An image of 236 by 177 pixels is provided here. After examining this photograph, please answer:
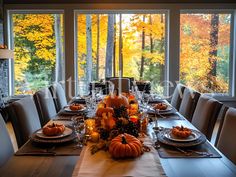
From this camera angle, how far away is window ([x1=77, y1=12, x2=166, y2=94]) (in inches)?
219

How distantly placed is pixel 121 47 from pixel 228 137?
13.2ft

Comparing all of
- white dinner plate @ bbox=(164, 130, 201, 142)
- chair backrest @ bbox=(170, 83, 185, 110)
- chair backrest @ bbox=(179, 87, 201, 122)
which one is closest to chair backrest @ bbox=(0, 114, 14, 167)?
white dinner plate @ bbox=(164, 130, 201, 142)

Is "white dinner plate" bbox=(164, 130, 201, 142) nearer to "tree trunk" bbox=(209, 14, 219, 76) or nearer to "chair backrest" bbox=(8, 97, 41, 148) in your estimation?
"chair backrest" bbox=(8, 97, 41, 148)

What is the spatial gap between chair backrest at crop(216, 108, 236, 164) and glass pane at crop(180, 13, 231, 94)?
12.6 feet

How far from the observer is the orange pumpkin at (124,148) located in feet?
4.60

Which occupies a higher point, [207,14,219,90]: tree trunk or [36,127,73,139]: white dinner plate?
[207,14,219,90]: tree trunk

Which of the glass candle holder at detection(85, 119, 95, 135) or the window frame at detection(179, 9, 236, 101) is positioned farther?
the window frame at detection(179, 9, 236, 101)

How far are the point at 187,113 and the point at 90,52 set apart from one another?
315 cm

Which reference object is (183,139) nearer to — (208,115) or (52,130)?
(208,115)

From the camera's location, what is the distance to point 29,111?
240 centimetres

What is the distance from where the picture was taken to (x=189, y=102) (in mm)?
2957

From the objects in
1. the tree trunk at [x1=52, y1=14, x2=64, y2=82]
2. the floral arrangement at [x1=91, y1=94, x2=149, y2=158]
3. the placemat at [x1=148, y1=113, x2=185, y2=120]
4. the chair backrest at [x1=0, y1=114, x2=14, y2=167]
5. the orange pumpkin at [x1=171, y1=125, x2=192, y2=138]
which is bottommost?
the chair backrest at [x1=0, y1=114, x2=14, y2=167]

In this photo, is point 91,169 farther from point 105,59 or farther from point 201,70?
point 201,70

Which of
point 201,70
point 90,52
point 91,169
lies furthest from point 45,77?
point 91,169
